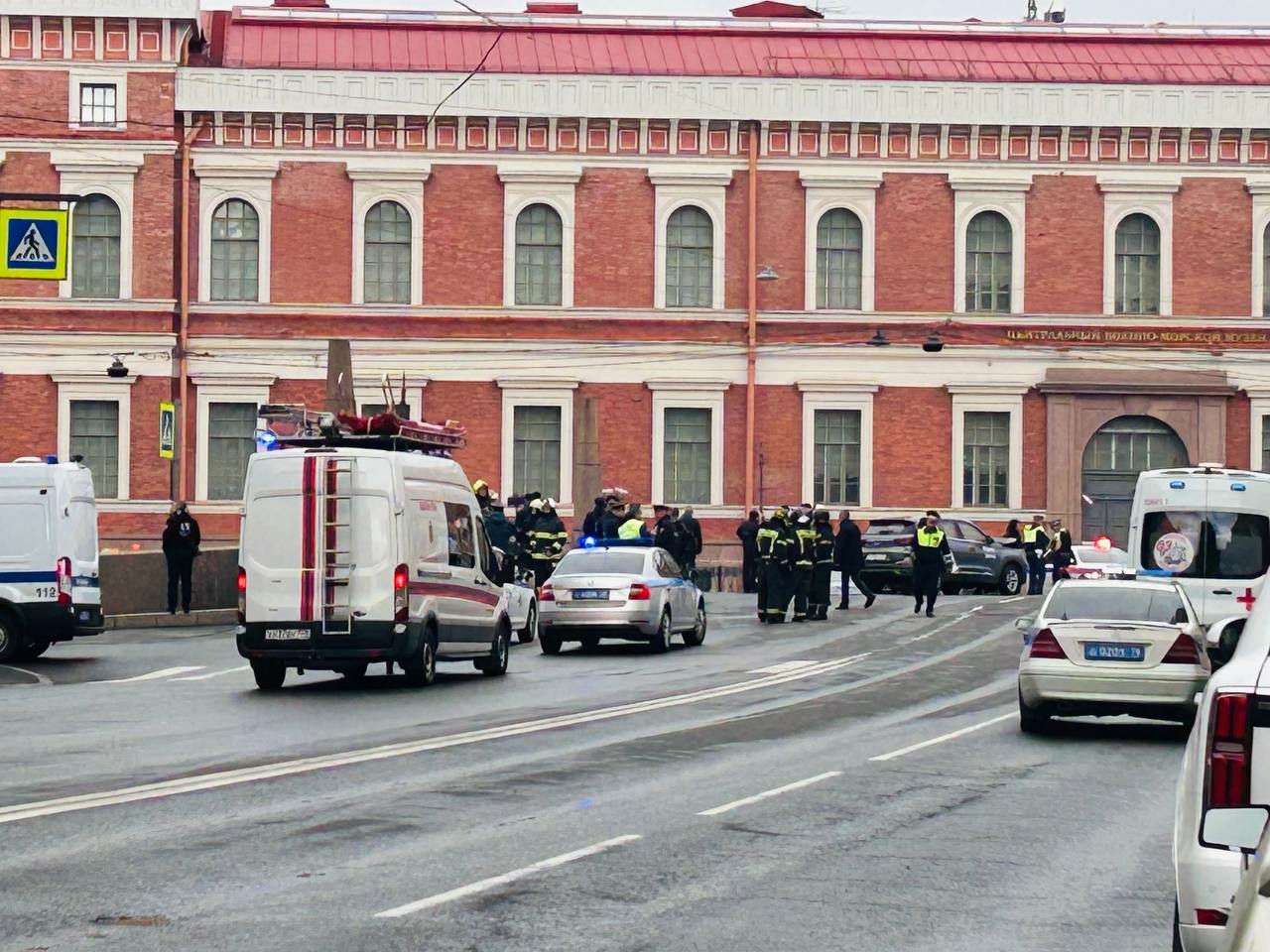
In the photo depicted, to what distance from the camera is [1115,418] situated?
5175cm

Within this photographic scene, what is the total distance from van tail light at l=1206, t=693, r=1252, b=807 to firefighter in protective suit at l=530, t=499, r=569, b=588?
2809cm

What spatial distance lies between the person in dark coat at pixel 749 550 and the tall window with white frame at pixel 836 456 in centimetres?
468

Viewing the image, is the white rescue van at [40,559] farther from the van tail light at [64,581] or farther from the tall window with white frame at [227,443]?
the tall window with white frame at [227,443]

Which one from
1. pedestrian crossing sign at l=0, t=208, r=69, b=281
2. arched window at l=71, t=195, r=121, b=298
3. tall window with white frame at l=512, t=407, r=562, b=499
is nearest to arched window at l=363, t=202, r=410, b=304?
tall window with white frame at l=512, t=407, r=562, b=499

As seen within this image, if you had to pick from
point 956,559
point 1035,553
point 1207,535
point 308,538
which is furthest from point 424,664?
point 1035,553

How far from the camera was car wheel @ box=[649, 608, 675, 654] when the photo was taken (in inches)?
1147

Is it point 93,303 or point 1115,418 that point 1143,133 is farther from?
point 93,303

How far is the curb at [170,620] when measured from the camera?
34656 mm

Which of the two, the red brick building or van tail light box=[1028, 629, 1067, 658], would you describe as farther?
the red brick building

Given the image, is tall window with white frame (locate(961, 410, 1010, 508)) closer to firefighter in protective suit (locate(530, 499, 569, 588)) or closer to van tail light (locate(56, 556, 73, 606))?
firefighter in protective suit (locate(530, 499, 569, 588))

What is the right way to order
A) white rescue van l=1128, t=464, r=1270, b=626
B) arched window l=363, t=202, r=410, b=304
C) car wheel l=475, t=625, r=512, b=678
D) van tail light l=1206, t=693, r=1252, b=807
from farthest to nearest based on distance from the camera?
arched window l=363, t=202, r=410, b=304 < white rescue van l=1128, t=464, r=1270, b=626 < car wheel l=475, t=625, r=512, b=678 < van tail light l=1206, t=693, r=1252, b=807

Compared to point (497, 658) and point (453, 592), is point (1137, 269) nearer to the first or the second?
point (497, 658)

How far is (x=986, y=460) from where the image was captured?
171ft

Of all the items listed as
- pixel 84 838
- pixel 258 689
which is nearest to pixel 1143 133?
pixel 258 689
